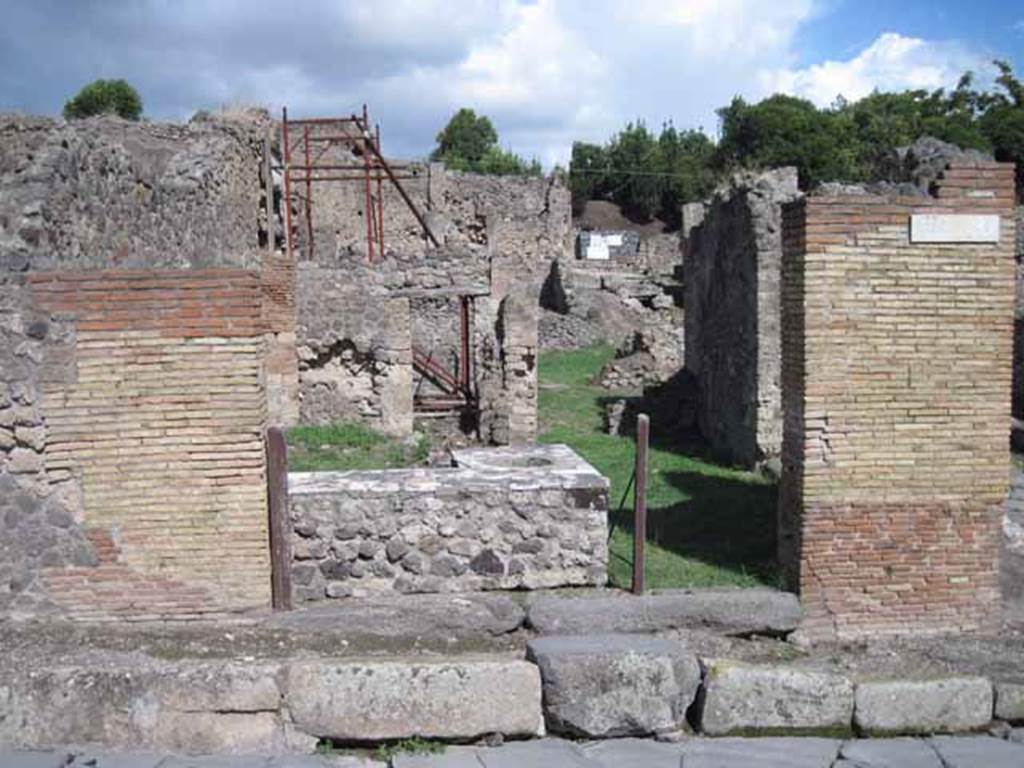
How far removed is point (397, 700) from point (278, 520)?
1.41m

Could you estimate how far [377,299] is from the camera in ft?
41.3

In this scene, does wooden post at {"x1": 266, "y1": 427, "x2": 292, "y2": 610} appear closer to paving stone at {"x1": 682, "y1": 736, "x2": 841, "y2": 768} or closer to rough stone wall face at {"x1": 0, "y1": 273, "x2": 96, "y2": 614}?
rough stone wall face at {"x1": 0, "y1": 273, "x2": 96, "y2": 614}

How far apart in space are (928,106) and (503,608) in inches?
1712

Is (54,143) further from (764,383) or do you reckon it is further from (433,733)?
(764,383)

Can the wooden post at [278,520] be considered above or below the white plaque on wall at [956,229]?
below

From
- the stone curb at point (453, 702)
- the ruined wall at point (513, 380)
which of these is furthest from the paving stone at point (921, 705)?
the ruined wall at point (513, 380)

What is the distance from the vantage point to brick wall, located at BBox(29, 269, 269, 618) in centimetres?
521

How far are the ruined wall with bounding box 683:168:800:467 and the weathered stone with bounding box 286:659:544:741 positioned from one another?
660 cm

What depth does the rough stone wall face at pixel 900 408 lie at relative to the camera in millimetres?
5828

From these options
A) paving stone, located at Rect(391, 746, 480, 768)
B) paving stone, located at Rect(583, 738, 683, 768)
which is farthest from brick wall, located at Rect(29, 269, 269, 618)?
paving stone, located at Rect(583, 738, 683, 768)

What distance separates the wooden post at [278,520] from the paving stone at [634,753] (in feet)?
6.63

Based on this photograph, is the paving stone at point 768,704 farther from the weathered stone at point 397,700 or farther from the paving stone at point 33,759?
the paving stone at point 33,759

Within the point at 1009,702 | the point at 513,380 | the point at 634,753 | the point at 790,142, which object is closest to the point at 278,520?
the point at 634,753

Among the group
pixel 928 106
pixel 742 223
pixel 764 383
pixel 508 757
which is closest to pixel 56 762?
pixel 508 757
